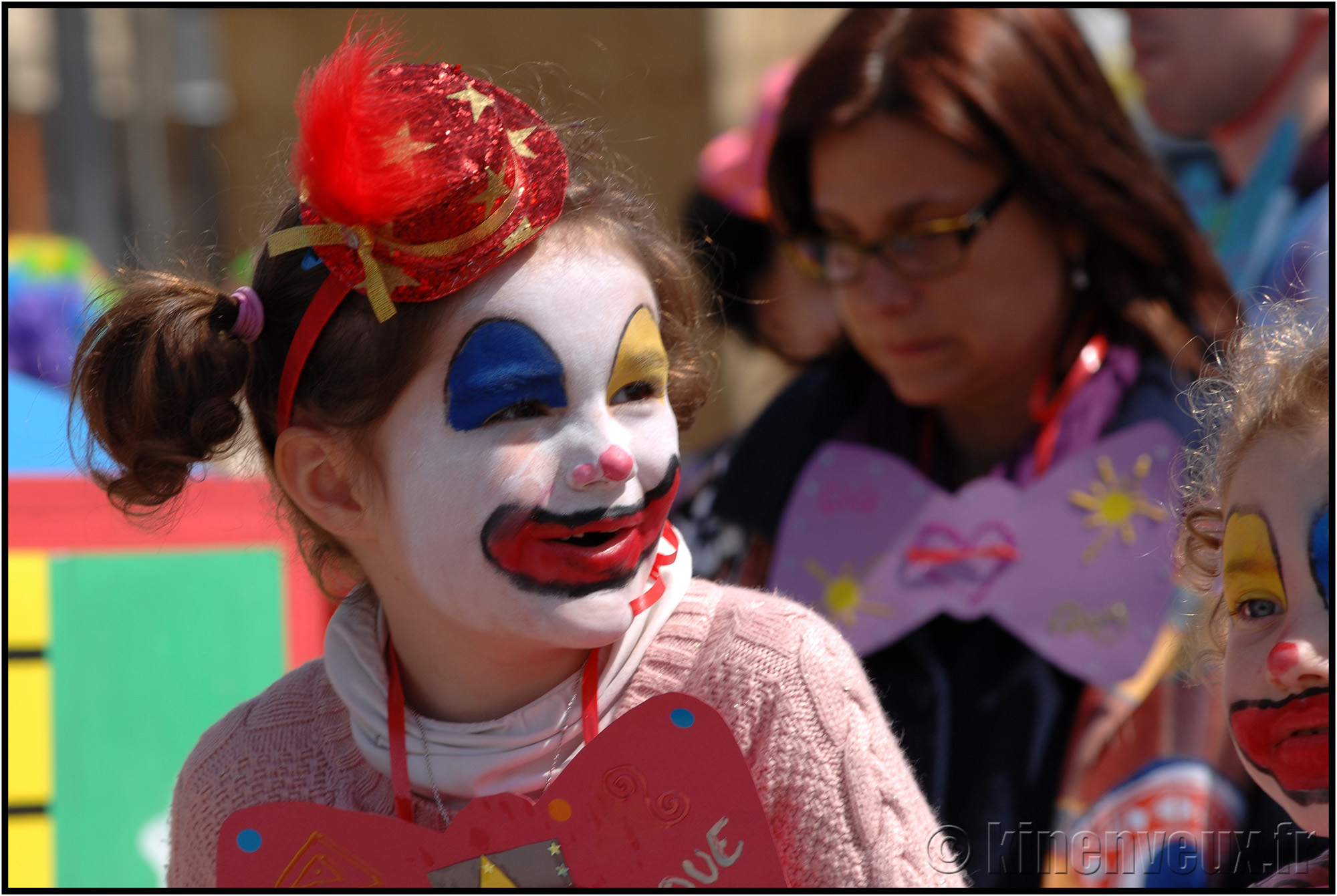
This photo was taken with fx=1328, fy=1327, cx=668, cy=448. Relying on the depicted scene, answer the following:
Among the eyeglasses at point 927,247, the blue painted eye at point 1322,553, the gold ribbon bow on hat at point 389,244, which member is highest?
the gold ribbon bow on hat at point 389,244

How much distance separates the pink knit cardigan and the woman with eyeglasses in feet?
1.64

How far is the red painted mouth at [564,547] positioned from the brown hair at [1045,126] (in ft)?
2.91

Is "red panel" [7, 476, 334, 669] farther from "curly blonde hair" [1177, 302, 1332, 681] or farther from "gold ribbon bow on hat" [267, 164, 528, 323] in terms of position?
"curly blonde hair" [1177, 302, 1332, 681]

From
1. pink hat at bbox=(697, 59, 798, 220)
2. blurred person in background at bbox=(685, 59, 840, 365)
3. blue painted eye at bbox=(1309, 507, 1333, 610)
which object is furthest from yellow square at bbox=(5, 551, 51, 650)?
pink hat at bbox=(697, 59, 798, 220)

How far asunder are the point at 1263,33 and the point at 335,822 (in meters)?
2.06

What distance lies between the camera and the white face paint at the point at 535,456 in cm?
108

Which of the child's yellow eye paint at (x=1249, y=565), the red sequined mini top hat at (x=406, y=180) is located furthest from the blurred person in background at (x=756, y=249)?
the child's yellow eye paint at (x=1249, y=565)

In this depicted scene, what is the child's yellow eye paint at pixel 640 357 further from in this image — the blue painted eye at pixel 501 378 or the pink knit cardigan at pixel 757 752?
the pink knit cardigan at pixel 757 752

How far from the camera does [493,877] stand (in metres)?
1.09

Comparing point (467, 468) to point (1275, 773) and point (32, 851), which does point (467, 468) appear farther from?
point (32, 851)

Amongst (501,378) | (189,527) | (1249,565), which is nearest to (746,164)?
(189,527)

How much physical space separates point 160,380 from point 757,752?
0.61 m

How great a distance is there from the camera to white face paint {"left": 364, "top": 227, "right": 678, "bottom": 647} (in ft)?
3.53

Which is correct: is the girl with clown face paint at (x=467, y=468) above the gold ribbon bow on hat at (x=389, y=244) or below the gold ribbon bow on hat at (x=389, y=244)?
below
